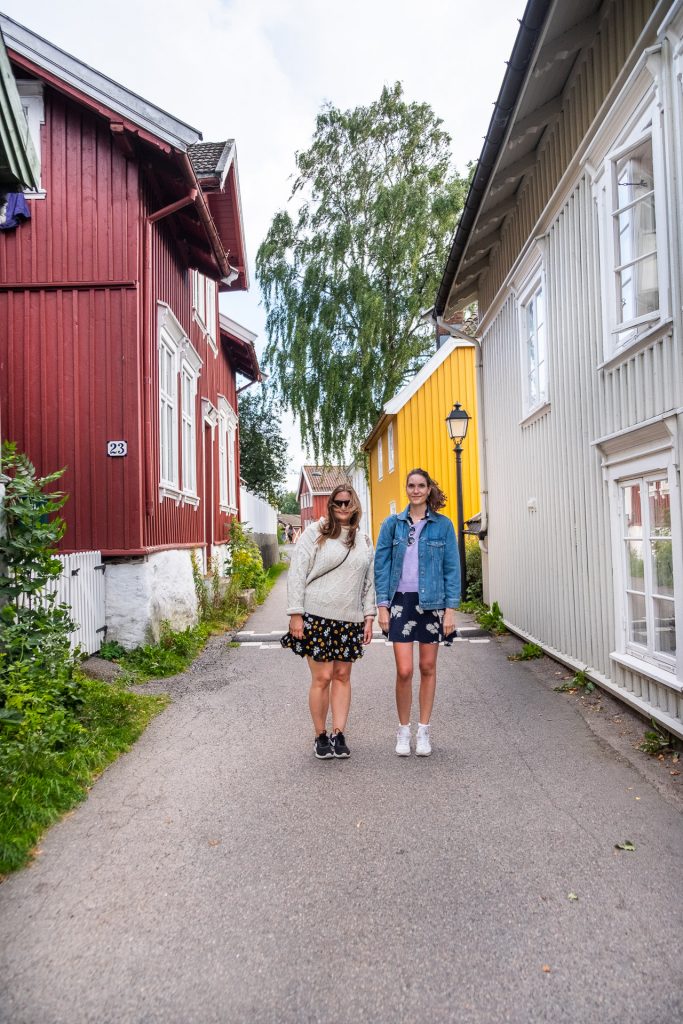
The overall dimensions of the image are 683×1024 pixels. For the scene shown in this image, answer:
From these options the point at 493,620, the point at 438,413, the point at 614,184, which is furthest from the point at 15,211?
the point at 438,413

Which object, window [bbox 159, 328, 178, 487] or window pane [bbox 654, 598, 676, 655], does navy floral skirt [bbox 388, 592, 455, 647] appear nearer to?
window pane [bbox 654, 598, 676, 655]

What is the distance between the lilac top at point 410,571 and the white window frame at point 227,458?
1147 centimetres

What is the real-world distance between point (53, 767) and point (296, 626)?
162cm

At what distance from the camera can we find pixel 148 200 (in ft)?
31.1

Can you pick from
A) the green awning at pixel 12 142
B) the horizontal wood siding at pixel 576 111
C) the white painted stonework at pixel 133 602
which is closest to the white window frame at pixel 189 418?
the white painted stonework at pixel 133 602

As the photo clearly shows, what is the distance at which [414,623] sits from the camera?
511 centimetres

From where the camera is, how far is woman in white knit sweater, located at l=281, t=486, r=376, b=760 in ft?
16.5

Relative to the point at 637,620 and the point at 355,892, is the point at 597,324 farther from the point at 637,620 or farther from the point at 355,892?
the point at 355,892

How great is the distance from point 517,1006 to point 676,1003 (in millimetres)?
486

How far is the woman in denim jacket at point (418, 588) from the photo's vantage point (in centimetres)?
509

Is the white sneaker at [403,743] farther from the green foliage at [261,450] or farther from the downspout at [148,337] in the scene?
the green foliage at [261,450]

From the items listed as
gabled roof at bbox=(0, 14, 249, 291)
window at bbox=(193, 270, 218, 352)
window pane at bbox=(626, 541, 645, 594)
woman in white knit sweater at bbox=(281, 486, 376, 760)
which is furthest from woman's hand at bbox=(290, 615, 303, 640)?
window at bbox=(193, 270, 218, 352)

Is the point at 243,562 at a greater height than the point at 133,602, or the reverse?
the point at 243,562

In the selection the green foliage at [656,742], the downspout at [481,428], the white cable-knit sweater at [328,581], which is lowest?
the green foliage at [656,742]
